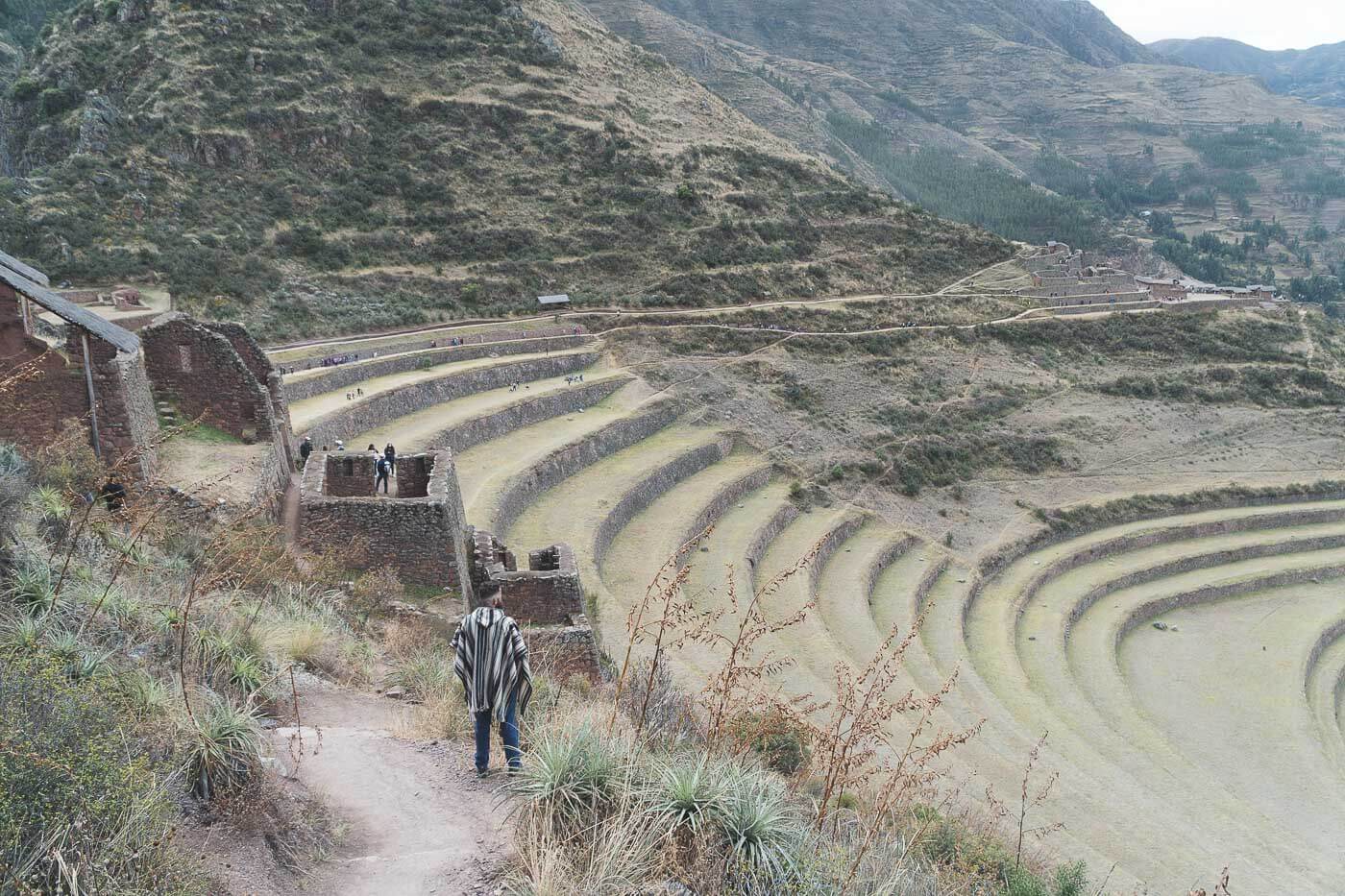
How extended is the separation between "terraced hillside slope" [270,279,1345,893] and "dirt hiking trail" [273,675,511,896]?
32.4 feet

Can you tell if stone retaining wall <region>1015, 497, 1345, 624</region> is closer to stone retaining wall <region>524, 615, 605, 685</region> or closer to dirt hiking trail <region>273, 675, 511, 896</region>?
stone retaining wall <region>524, 615, 605, 685</region>

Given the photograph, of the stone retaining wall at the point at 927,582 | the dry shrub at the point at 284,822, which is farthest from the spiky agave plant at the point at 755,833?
the stone retaining wall at the point at 927,582

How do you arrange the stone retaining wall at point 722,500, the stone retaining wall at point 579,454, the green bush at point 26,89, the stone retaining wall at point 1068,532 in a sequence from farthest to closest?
the green bush at point 26,89
the stone retaining wall at point 1068,532
the stone retaining wall at point 722,500
the stone retaining wall at point 579,454

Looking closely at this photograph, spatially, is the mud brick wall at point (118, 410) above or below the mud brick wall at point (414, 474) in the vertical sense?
above

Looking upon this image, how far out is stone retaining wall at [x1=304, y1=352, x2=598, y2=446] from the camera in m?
23.8

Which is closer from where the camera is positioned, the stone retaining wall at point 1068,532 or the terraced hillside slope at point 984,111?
the stone retaining wall at point 1068,532

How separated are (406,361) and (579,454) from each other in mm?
8995

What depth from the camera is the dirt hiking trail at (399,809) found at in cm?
475

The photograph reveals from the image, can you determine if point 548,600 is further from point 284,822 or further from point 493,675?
point 284,822

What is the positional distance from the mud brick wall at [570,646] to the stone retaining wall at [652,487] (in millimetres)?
7536

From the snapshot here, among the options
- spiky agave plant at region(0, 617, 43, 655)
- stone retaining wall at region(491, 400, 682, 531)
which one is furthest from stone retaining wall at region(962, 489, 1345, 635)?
spiky agave plant at region(0, 617, 43, 655)

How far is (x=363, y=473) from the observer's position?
16.6 m

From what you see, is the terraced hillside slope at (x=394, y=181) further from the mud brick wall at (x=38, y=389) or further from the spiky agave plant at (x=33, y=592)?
the spiky agave plant at (x=33, y=592)

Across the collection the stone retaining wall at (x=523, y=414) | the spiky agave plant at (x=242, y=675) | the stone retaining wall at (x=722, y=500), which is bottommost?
the stone retaining wall at (x=722, y=500)
